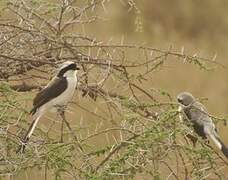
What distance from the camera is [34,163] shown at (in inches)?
111

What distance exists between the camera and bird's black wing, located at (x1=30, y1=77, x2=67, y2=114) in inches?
128

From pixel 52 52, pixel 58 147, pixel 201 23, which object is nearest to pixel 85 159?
pixel 58 147

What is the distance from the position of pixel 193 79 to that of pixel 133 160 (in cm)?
573

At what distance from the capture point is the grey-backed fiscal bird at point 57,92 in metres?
3.21

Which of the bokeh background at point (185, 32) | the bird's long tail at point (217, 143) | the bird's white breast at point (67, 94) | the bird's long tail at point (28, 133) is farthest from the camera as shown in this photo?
the bokeh background at point (185, 32)

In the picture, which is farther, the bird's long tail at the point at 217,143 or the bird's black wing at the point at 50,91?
the bird's long tail at the point at 217,143

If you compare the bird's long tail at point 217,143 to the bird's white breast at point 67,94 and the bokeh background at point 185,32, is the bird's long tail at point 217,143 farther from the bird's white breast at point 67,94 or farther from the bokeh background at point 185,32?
the bokeh background at point 185,32

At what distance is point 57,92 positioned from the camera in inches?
133

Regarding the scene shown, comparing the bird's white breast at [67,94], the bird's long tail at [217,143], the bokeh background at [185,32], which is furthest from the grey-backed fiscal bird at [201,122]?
the bokeh background at [185,32]

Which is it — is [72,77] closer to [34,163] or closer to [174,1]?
[34,163]

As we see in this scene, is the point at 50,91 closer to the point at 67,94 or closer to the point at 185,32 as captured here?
the point at 67,94

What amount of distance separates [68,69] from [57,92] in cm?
21

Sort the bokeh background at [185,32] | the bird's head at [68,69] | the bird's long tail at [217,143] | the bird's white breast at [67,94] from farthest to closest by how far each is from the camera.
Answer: the bokeh background at [185,32] < the bird's long tail at [217,143] < the bird's white breast at [67,94] < the bird's head at [68,69]

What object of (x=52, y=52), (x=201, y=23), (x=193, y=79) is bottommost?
(x=52, y=52)
